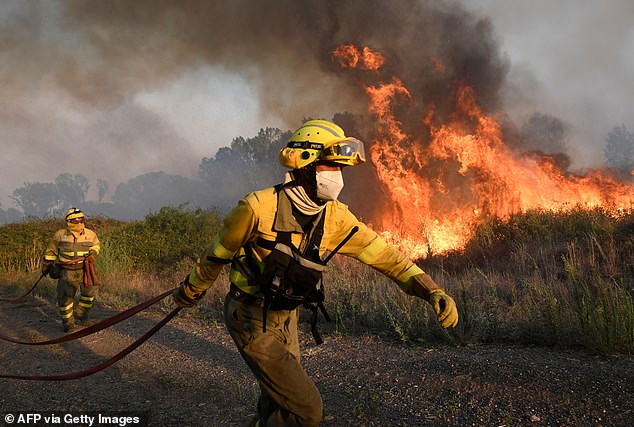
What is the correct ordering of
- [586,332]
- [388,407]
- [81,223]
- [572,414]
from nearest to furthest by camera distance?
[572,414]
[388,407]
[586,332]
[81,223]

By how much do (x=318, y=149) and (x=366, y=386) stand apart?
102 inches

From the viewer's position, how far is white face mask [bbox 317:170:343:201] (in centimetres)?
248

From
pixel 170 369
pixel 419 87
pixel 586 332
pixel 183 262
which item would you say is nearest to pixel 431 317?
pixel 586 332

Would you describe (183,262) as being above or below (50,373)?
above

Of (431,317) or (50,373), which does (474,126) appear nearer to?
(431,317)

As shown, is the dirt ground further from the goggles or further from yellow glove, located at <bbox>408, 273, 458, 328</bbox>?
the goggles

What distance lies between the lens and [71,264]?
7.52 metres

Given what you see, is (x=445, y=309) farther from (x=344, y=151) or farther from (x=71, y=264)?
(x=71, y=264)

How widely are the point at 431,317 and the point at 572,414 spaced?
270cm

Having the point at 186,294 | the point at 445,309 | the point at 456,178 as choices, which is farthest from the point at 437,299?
the point at 456,178

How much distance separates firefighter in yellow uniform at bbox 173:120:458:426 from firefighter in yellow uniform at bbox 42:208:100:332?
598 cm

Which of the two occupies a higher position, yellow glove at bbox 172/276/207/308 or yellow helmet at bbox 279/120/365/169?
yellow helmet at bbox 279/120/365/169

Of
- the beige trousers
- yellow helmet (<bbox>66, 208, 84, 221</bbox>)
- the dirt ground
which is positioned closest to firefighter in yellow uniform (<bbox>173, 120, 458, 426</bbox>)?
the beige trousers

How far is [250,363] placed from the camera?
8.16 feet
